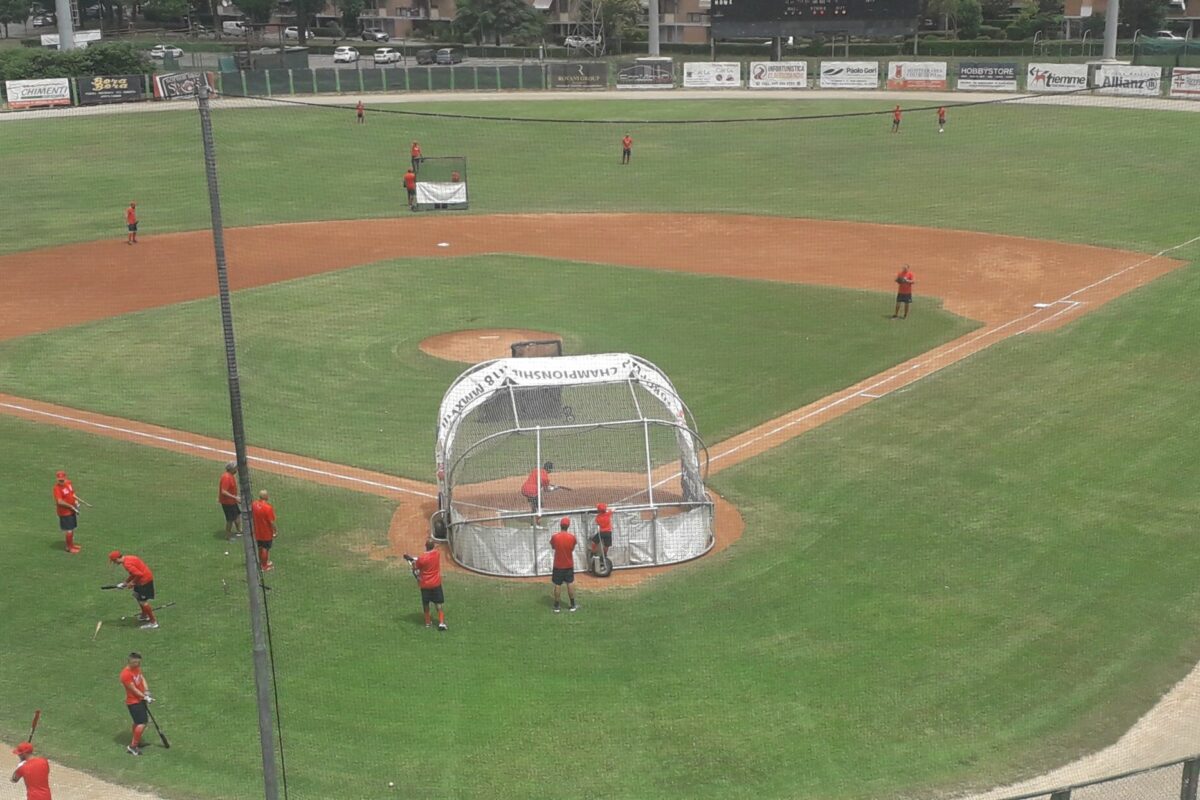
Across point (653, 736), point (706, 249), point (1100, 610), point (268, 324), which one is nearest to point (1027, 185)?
point (706, 249)

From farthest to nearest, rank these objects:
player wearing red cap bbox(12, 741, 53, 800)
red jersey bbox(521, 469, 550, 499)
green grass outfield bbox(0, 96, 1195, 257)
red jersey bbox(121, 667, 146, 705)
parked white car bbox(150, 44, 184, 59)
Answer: parked white car bbox(150, 44, 184, 59)
green grass outfield bbox(0, 96, 1195, 257)
red jersey bbox(521, 469, 550, 499)
red jersey bbox(121, 667, 146, 705)
player wearing red cap bbox(12, 741, 53, 800)

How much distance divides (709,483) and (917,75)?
61521mm

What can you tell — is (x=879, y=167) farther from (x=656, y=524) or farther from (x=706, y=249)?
(x=656, y=524)

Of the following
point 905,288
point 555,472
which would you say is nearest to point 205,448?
point 555,472

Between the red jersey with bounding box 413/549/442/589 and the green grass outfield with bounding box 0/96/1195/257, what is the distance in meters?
32.5

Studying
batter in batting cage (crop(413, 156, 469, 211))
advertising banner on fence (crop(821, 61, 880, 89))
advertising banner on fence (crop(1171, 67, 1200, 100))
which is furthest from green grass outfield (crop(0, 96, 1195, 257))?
advertising banner on fence (crop(821, 61, 880, 89))

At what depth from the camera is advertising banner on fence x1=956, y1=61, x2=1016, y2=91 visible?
245 feet

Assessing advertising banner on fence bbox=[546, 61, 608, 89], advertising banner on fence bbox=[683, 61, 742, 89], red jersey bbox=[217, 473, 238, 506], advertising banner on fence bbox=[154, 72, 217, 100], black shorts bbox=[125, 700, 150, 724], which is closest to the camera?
black shorts bbox=[125, 700, 150, 724]

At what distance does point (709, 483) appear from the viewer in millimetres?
23406

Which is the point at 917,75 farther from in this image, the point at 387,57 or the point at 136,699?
the point at 136,699

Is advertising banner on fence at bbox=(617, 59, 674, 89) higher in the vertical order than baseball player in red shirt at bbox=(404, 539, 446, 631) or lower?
higher

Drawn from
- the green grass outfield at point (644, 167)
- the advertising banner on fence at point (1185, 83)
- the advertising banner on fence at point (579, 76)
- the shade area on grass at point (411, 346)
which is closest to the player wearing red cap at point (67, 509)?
the shade area on grass at point (411, 346)

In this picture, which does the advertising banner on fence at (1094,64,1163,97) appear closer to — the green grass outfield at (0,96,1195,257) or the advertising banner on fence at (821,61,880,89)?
the green grass outfield at (0,96,1195,257)

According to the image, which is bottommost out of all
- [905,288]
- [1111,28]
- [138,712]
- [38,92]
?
[138,712]
